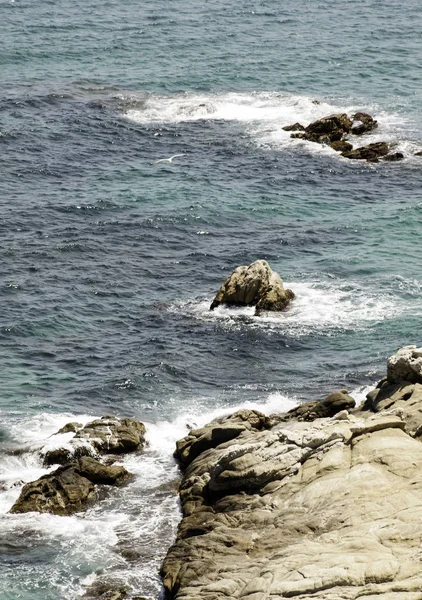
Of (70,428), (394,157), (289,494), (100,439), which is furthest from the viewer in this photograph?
(394,157)

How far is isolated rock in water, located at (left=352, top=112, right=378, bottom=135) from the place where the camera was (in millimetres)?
96562

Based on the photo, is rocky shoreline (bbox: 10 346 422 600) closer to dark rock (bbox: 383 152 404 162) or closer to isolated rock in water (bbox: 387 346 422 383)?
isolated rock in water (bbox: 387 346 422 383)

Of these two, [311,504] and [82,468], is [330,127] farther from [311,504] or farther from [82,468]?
[311,504]

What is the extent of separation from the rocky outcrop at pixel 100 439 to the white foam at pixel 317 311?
43.4ft

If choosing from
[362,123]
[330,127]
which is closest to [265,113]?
[330,127]

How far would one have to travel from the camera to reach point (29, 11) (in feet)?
442

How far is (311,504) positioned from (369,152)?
5256cm

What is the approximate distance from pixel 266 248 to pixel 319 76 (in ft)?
142

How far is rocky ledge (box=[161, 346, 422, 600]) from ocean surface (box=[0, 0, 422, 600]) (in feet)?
8.22

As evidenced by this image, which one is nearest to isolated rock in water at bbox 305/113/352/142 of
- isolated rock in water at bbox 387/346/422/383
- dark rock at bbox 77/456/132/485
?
isolated rock in water at bbox 387/346/422/383

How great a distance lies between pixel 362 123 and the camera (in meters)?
97.5

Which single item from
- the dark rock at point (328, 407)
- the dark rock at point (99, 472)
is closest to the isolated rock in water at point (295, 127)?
the dark rock at point (328, 407)

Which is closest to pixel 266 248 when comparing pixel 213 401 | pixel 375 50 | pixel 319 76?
pixel 213 401

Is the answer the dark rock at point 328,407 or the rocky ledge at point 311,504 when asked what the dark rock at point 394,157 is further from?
the rocky ledge at point 311,504
